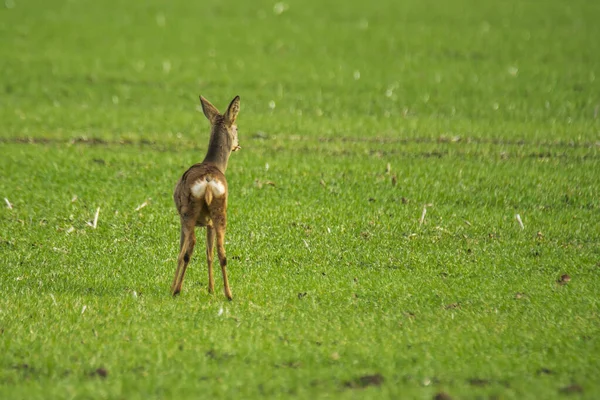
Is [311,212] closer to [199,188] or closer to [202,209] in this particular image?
[202,209]

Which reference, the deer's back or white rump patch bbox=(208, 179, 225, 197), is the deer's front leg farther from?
white rump patch bbox=(208, 179, 225, 197)

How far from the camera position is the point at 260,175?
13789 mm

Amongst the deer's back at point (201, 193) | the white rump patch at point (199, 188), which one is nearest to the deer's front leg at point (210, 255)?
the deer's back at point (201, 193)

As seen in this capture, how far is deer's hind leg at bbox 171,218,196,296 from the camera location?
862cm

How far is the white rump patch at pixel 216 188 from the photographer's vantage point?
8477 mm

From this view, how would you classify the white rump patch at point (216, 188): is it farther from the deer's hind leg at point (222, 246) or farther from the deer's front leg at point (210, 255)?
the deer's front leg at point (210, 255)

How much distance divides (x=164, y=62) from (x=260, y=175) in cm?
983

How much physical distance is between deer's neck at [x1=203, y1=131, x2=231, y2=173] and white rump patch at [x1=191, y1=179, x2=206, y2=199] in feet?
2.52

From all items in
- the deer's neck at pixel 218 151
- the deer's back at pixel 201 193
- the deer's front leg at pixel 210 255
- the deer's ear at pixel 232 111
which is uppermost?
the deer's ear at pixel 232 111

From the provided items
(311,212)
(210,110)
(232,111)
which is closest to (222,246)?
(232,111)

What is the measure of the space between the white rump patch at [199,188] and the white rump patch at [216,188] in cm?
6

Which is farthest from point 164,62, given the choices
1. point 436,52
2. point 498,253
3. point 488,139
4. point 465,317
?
point 465,317

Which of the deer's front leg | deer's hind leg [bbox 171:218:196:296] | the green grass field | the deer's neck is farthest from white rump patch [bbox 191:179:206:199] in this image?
the green grass field

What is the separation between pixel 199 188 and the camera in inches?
333
